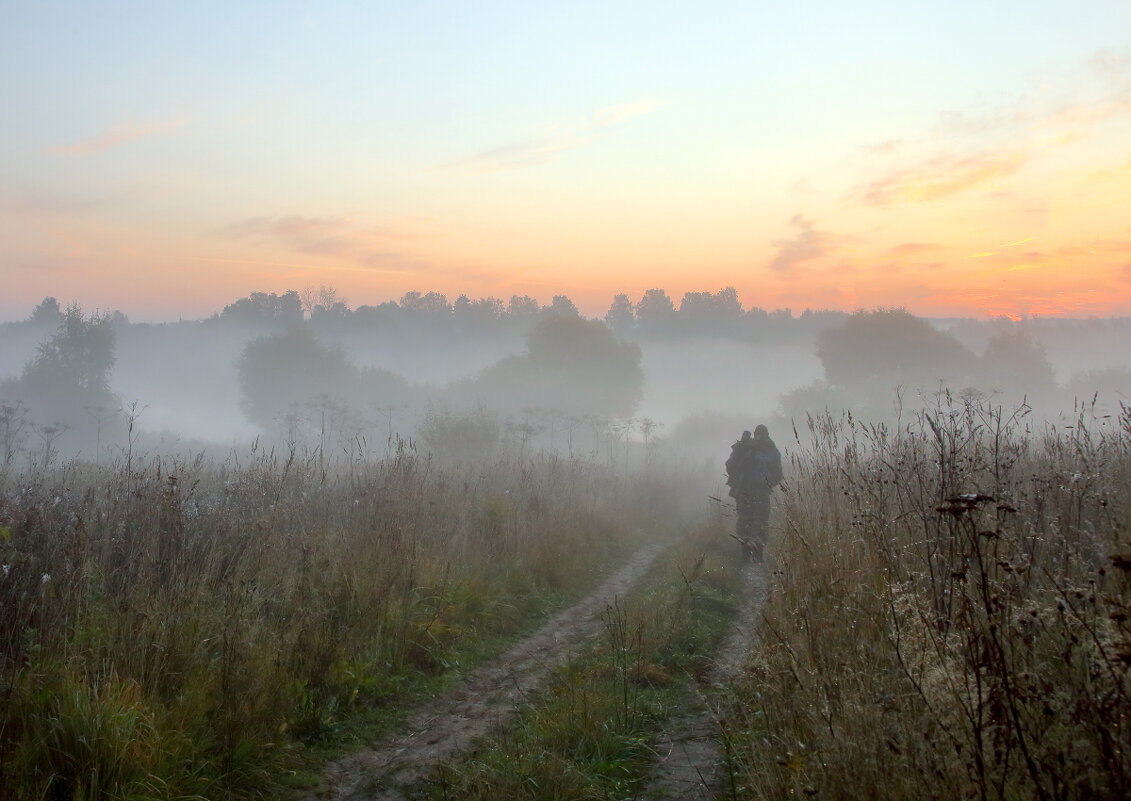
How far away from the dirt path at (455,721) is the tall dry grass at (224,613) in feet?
1.24

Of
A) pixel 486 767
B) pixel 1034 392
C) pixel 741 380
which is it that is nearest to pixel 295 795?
pixel 486 767

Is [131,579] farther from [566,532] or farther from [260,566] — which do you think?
[566,532]

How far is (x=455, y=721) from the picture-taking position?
5176mm

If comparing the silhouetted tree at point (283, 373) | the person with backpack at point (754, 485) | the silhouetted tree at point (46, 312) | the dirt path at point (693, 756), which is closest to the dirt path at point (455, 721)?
the dirt path at point (693, 756)

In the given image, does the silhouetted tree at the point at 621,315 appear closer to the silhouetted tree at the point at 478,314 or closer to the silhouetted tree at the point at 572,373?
the silhouetted tree at the point at 478,314

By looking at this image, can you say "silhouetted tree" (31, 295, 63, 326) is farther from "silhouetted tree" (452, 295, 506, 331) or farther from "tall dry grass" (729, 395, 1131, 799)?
"tall dry grass" (729, 395, 1131, 799)

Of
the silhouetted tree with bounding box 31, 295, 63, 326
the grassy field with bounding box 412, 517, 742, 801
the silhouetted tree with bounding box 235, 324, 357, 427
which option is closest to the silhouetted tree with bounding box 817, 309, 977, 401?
the silhouetted tree with bounding box 235, 324, 357, 427

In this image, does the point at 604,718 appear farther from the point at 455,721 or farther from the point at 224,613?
the point at 224,613

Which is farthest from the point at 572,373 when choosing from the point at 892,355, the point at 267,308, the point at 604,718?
the point at 267,308

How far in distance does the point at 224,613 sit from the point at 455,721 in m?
1.96

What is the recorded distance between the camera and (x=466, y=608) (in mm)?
7594

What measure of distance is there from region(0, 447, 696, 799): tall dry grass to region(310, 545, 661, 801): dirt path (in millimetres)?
377

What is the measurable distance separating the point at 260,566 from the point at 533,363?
50756 millimetres

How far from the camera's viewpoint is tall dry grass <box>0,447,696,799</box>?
12.3ft
